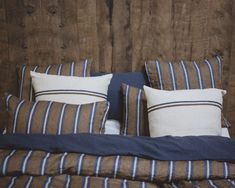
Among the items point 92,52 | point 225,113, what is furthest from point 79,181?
point 225,113

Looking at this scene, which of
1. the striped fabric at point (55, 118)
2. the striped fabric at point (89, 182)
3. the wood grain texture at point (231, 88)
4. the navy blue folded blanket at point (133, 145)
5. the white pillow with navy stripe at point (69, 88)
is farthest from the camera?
the wood grain texture at point (231, 88)

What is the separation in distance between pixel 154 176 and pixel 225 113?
3.56 ft

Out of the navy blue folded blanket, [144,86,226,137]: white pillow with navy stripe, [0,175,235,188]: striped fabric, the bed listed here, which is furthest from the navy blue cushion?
[0,175,235,188]: striped fabric

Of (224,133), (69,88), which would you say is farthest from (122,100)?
(224,133)

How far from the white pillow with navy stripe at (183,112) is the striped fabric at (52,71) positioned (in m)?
0.47

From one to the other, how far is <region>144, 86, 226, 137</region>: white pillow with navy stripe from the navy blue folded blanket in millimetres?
124

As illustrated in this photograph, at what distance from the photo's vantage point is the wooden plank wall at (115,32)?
2191 millimetres

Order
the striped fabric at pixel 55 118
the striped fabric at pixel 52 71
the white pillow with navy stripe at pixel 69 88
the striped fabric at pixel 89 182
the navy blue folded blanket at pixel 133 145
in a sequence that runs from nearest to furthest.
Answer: the striped fabric at pixel 89 182 → the navy blue folded blanket at pixel 133 145 → the striped fabric at pixel 55 118 → the white pillow with navy stripe at pixel 69 88 → the striped fabric at pixel 52 71

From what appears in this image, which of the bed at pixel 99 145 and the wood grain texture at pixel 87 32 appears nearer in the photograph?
the bed at pixel 99 145

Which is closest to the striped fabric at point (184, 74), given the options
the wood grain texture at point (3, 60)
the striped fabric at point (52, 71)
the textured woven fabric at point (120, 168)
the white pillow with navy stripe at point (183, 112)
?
the white pillow with navy stripe at point (183, 112)

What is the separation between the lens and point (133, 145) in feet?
5.46

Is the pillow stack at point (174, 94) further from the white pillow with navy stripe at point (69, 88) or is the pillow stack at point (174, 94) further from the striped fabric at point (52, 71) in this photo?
the striped fabric at point (52, 71)

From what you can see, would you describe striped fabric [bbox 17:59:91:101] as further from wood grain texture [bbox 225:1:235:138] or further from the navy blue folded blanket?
wood grain texture [bbox 225:1:235:138]

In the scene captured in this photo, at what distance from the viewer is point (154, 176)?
154cm
